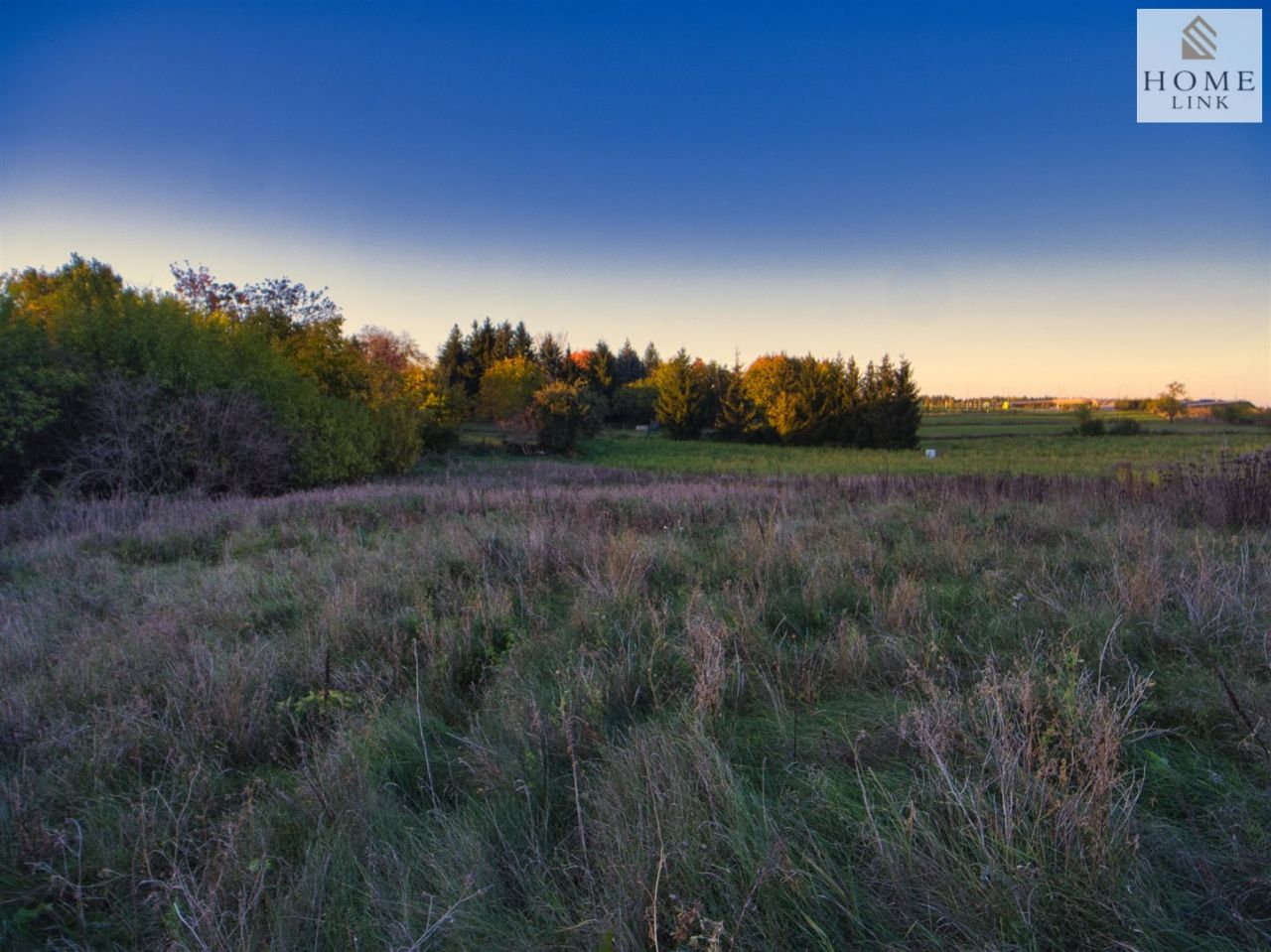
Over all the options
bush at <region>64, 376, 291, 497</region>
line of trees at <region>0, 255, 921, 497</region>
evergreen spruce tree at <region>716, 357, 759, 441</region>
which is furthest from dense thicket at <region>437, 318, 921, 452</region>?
bush at <region>64, 376, 291, 497</region>

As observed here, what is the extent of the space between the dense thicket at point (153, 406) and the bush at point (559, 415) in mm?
16000

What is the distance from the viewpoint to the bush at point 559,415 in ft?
129

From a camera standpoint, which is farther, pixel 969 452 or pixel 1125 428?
pixel 1125 428

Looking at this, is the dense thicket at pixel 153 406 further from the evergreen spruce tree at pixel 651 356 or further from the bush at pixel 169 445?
the evergreen spruce tree at pixel 651 356

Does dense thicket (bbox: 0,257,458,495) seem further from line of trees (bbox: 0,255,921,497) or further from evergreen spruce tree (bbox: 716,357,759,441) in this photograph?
evergreen spruce tree (bbox: 716,357,759,441)

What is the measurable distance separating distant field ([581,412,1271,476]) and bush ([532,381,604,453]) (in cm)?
199

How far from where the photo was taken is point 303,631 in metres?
3.96

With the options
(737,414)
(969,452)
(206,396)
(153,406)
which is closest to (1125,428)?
(969,452)

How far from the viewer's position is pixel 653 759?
224 cm

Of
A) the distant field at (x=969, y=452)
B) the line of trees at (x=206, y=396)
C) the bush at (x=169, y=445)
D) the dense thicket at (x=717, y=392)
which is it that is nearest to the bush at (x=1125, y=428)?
the distant field at (x=969, y=452)

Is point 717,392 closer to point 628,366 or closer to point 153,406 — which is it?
point 628,366

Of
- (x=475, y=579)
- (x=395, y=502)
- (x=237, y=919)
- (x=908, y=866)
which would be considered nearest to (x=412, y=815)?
(x=237, y=919)

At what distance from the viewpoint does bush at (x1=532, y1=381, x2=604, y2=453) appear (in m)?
39.4

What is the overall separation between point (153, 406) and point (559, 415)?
24857 millimetres
